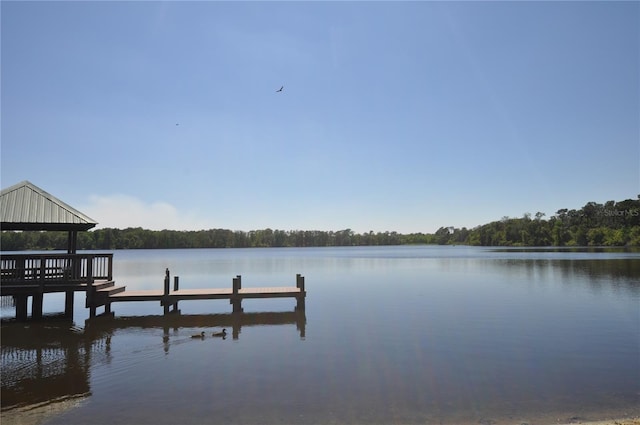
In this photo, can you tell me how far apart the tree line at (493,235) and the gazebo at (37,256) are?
104 meters

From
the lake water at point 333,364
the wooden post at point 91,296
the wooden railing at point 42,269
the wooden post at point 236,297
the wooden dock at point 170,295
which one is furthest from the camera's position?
the wooden post at point 236,297

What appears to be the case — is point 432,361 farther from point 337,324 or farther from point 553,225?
point 553,225

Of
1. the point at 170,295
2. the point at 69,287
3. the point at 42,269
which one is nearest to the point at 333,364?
the point at 170,295

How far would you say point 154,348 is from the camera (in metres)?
13.1

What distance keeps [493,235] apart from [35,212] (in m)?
148

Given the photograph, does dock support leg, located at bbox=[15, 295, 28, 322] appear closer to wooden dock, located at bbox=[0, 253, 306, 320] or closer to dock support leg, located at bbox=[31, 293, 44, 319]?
wooden dock, located at bbox=[0, 253, 306, 320]

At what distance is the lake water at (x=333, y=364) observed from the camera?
808cm

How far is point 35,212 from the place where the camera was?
53.1 feet

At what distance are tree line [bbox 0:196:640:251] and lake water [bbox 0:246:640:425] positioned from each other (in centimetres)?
10419

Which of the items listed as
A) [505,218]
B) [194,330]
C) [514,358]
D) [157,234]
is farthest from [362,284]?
[505,218]

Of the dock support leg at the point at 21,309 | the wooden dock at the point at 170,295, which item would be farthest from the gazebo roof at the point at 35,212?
the dock support leg at the point at 21,309

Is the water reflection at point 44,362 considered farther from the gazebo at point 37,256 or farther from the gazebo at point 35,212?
the gazebo at point 35,212

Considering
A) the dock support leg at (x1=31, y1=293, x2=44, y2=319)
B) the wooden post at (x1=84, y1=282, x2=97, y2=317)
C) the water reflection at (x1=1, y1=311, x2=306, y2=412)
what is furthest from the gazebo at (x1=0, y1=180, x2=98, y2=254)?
the water reflection at (x1=1, y1=311, x2=306, y2=412)

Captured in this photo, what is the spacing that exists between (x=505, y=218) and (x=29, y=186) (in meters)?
165
